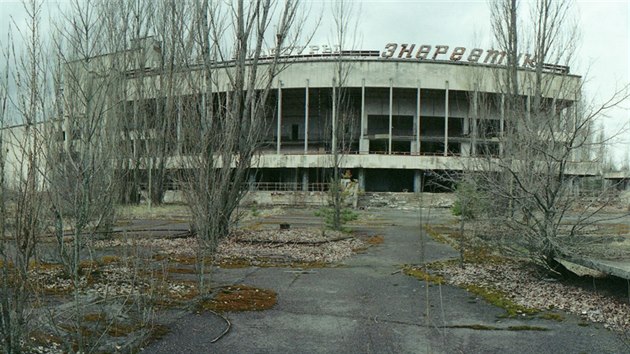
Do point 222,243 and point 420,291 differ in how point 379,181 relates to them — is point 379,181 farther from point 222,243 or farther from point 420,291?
point 420,291

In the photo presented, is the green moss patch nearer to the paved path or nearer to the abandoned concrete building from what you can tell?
the paved path

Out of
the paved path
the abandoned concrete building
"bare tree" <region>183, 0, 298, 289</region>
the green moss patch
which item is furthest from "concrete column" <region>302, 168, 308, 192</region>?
the green moss patch

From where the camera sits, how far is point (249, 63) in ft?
42.1

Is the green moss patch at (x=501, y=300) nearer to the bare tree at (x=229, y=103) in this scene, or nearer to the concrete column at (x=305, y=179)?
the bare tree at (x=229, y=103)

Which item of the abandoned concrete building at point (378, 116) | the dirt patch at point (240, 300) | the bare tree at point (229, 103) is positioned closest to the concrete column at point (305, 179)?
the abandoned concrete building at point (378, 116)

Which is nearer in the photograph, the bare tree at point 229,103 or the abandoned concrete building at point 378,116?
the bare tree at point 229,103

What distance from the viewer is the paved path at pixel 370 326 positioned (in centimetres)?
500

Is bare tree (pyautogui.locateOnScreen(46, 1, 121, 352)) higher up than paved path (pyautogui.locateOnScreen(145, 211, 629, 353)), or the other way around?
bare tree (pyautogui.locateOnScreen(46, 1, 121, 352))

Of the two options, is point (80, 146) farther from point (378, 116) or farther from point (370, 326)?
point (378, 116)

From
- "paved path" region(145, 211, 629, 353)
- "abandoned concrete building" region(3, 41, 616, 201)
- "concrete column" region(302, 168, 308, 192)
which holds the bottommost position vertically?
"paved path" region(145, 211, 629, 353)

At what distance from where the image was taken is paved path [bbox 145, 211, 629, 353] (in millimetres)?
5000

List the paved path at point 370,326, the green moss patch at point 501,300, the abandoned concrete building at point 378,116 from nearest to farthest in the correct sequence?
the paved path at point 370,326
the green moss patch at point 501,300
the abandoned concrete building at point 378,116

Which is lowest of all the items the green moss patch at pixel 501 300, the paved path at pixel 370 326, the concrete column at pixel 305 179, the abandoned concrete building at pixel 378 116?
the paved path at pixel 370 326

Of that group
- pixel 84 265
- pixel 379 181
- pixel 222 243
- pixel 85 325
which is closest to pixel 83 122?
pixel 84 265
